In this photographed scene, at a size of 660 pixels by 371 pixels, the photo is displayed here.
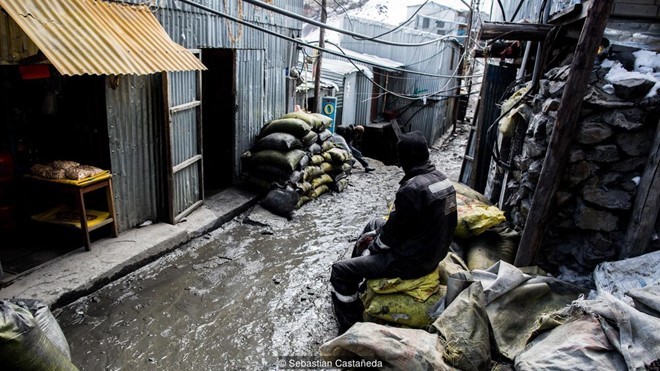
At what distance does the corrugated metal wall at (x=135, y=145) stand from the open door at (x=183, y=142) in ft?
0.54

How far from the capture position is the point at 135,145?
5.93 metres

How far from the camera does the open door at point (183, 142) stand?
20.7 ft

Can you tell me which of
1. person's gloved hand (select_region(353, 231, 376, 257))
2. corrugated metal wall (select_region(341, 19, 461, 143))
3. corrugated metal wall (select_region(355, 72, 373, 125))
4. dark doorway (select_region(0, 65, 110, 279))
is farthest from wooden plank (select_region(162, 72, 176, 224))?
corrugated metal wall (select_region(341, 19, 461, 143))

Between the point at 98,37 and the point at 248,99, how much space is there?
415 cm

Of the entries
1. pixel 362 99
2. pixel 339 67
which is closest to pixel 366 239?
pixel 339 67

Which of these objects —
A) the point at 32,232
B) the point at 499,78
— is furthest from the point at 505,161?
the point at 32,232

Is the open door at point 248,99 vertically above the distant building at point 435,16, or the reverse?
the distant building at point 435,16

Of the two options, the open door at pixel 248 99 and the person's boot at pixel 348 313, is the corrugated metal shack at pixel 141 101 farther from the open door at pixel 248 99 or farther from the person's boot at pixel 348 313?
the person's boot at pixel 348 313

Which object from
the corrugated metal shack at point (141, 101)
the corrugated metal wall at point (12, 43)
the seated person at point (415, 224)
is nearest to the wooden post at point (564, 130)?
the seated person at point (415, 224)

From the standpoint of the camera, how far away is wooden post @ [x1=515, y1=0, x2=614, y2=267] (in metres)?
3.85

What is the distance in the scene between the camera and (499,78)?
8672mm

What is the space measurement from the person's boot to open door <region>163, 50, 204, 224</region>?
331cm

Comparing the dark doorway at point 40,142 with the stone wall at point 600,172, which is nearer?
the stone wall at point 600,172

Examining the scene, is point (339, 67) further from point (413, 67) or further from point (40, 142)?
point (40, 142)
